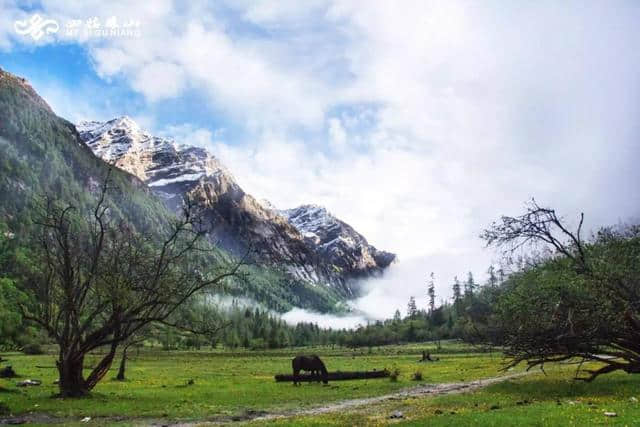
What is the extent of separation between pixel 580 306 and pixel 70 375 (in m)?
36.2

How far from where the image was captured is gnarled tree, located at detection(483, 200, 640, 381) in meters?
32.0

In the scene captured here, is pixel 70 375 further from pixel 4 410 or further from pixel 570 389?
pixel 570 389

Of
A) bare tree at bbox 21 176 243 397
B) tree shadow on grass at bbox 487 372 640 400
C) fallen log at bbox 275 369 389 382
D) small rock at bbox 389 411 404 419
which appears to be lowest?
fallen log at bbox 275 369 389 382

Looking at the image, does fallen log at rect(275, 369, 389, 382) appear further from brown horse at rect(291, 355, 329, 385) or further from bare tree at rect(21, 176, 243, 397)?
bare tree at rect(21, 176, 243, 397)

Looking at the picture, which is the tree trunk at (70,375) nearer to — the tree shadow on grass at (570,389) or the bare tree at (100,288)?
the bare tree at (100,288)

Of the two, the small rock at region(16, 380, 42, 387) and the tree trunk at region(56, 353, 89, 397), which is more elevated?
the tree trunk at region(56, 353, 89, 397)

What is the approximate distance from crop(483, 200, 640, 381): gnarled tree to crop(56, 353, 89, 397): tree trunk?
31061 millimetres

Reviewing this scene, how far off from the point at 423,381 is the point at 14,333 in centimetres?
3916

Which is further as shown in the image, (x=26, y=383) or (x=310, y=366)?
(x=310, y=366)

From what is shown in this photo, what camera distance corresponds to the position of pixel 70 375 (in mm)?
34969

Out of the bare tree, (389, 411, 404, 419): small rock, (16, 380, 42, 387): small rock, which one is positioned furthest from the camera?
(16, 380, 42, 387): small rock

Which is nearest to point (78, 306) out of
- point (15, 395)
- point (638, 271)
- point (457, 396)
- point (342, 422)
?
point (15, 395)

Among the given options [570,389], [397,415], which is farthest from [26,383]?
[570,389]

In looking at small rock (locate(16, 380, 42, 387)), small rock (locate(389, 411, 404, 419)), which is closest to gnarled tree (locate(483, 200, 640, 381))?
small rock (locate(389, 411, 404, 419))
